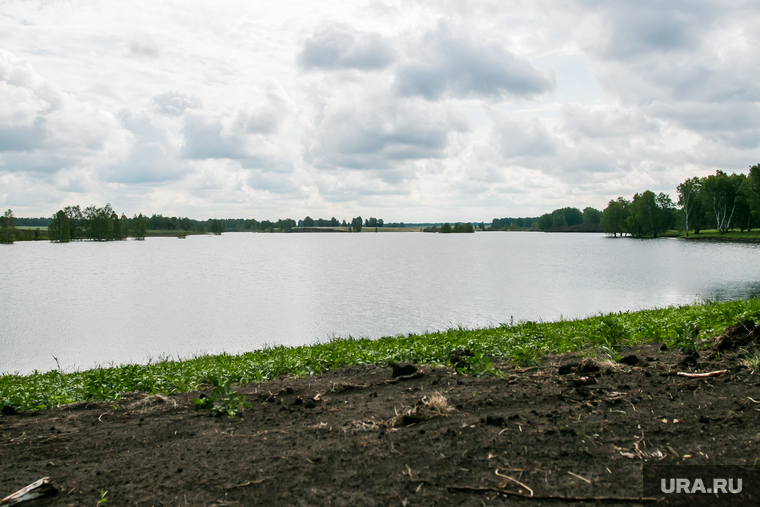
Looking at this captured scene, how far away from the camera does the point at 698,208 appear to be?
118625 millimetres

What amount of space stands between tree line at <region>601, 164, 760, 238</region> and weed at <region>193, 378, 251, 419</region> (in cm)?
10807

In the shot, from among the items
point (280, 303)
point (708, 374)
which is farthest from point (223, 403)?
point (280, 303)

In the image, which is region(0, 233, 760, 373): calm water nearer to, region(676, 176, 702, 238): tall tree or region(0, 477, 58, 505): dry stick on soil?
region(0, 477, 58, 505): dry stick on soil

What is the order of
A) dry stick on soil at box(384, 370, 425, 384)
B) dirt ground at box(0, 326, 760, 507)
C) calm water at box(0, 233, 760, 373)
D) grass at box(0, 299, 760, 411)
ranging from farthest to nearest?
calm water at box(0, 233, 760, 373) → grass at box(0, 299, 760, 411) → dry stick on soil at box(384, 370, 425, 384) → dirt ground at box(0, 326, 760, 507)

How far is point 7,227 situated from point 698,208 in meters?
191

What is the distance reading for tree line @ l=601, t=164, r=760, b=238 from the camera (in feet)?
337

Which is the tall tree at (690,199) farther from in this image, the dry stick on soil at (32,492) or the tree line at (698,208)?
the dry stick on soil at (32,492)

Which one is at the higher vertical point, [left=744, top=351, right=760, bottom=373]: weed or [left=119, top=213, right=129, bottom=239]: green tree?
[left=119, top=213, right=129, bottom=239]: green tree

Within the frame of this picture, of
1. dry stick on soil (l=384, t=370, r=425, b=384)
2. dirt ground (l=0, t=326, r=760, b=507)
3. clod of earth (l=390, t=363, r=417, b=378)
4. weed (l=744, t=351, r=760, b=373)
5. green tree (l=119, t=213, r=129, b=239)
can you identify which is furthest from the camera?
green tree (l=119, t=213, r=129, b=239)

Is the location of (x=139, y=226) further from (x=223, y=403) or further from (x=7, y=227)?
(x=223, y=403)

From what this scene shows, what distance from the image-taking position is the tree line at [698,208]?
10281cm

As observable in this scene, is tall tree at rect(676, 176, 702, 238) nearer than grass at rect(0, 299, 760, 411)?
No

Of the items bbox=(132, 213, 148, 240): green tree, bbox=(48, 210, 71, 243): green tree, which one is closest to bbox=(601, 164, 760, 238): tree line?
bbox=(132, 213, 148, 240): green tree

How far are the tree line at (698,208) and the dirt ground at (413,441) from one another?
105 meters
